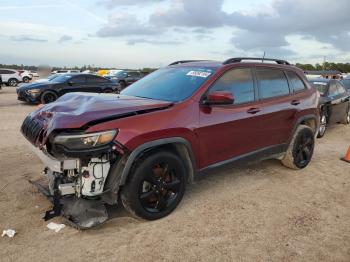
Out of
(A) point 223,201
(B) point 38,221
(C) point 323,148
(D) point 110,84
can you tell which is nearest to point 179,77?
(A) point 223,201

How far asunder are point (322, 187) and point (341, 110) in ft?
20.1

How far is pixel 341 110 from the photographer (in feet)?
35.8

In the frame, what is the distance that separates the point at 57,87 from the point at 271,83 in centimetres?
1211

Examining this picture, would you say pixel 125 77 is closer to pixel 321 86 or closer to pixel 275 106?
pixel 321 86

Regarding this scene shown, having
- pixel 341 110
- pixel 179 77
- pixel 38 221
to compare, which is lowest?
pixel 38 221

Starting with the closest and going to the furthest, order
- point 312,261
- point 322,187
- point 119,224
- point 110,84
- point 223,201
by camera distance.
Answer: point 312,261 < point 119,224 < point 223,201 < point 322,187 < point 110,84

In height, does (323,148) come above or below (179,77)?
below

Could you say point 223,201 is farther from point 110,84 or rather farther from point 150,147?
point 110,84

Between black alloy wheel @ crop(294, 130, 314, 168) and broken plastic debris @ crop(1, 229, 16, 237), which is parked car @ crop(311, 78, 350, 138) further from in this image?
broken plastic debris @ crop(1, 229, 16, 237)

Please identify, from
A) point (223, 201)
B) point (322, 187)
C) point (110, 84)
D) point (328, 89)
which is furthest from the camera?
point (110, 84)

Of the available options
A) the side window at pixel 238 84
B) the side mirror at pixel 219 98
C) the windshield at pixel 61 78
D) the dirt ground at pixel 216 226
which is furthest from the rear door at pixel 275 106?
the windshield at pixel 61 78

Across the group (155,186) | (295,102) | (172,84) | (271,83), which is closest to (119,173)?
(155,186)

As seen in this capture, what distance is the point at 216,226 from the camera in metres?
4.14

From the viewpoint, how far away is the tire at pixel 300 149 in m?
6.13
